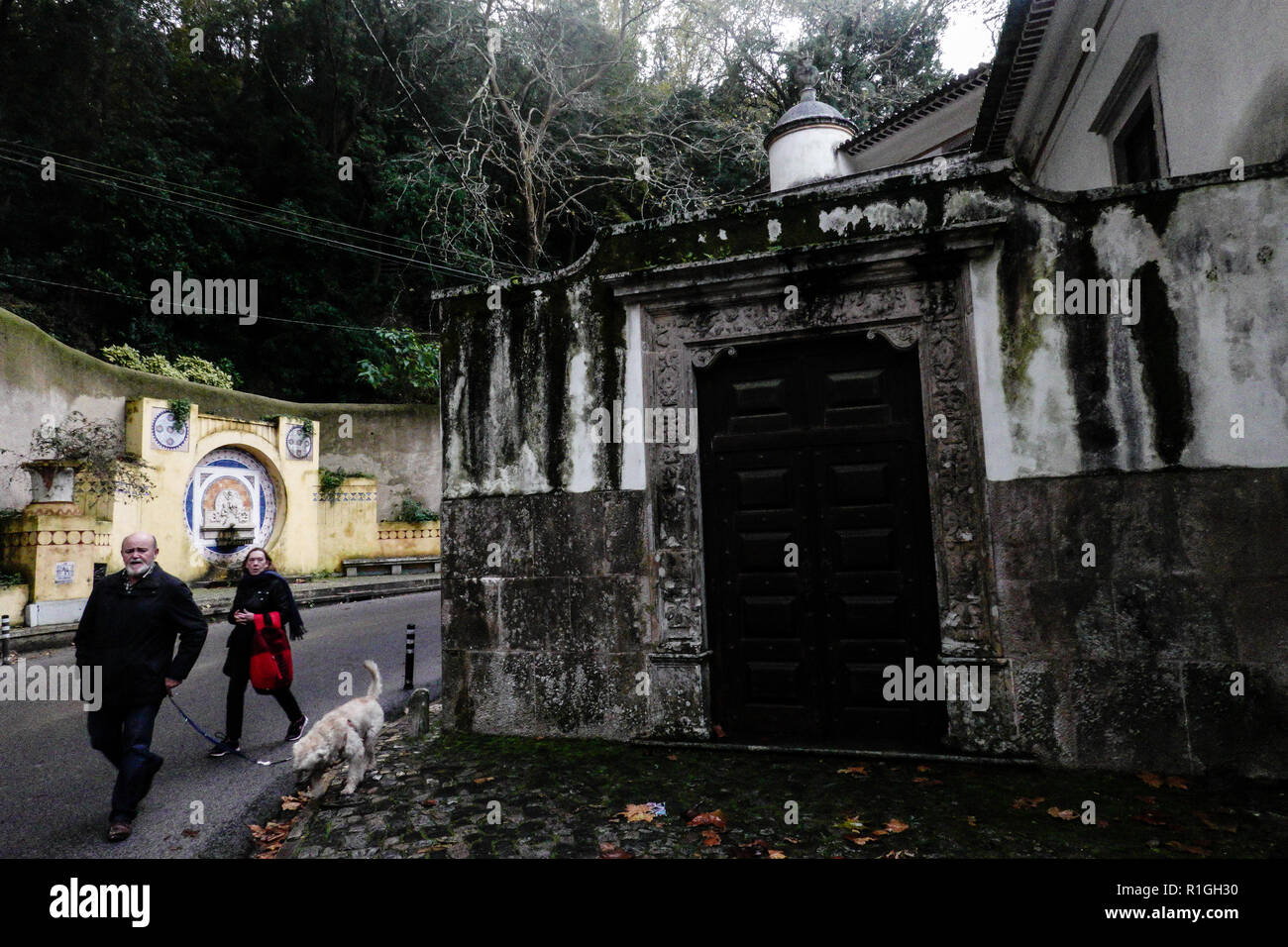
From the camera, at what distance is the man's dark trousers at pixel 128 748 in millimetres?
4285

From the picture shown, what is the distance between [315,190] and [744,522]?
23.7 meters

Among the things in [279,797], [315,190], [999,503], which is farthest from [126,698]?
[315,190]

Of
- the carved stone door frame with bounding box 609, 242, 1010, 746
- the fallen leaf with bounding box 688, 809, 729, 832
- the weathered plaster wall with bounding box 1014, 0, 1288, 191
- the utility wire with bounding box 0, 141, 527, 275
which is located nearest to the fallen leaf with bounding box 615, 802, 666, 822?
the fallen leaf with bounding box 688, 809, 729, 832

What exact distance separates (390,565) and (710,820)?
16837 mm

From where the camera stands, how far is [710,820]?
13.4ft

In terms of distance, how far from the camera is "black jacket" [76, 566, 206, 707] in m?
4.54

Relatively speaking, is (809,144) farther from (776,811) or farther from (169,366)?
(169,366)

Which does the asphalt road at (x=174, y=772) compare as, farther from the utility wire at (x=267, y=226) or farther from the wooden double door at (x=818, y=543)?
the utility wire at (x=267, y=226)

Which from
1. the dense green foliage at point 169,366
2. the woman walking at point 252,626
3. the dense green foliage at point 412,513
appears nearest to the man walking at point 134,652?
the woman walking at point 252,626

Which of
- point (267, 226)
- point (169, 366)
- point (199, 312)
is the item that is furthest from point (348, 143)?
point (169, 366)

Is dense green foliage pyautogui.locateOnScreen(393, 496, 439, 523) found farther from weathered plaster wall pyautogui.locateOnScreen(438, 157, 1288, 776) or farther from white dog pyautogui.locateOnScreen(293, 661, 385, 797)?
white dog pyautogui.locateOnScreen(293, 661, 385, 797)
